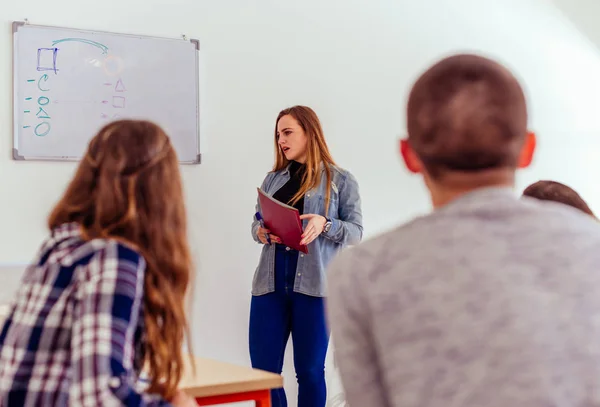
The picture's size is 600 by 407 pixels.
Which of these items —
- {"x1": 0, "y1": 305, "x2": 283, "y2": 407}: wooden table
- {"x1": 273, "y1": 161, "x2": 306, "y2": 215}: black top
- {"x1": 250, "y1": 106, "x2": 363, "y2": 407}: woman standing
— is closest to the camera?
{"x1": 0, "y1": 305, "x2": 283, "y2": 407}: wooden table

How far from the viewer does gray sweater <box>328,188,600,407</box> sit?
838mm

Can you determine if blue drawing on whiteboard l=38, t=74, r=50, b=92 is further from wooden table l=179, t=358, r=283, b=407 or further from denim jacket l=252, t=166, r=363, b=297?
wooden table l=179, t=358, r=283, b=407

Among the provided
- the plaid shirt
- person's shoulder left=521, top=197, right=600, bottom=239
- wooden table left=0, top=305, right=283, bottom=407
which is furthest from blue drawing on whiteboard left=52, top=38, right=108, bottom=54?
person's shoulder left=521, top=197, right=600, bottom=239

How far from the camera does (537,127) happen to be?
4574 mm

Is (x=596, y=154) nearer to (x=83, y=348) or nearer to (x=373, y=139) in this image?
(x=373, y=139)

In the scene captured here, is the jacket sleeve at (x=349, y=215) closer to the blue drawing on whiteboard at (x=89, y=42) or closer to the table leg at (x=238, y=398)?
the blue drawing on whiteboard at (x=89, y=42)

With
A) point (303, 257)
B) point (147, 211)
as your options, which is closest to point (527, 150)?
point (147, 211)

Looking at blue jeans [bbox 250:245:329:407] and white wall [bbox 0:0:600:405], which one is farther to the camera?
white wall [bbox 0:0:600:405]

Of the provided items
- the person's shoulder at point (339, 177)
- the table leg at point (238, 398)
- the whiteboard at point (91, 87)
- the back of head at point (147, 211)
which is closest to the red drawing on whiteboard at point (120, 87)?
the whiteboard at point (91, 87)

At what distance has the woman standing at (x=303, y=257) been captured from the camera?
10.3 ft

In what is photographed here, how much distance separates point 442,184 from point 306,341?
2274mm

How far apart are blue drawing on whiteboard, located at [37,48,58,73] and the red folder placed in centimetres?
115

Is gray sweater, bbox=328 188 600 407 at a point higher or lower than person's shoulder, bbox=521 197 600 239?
lower

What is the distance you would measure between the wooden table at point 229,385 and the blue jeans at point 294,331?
149 centimetres
